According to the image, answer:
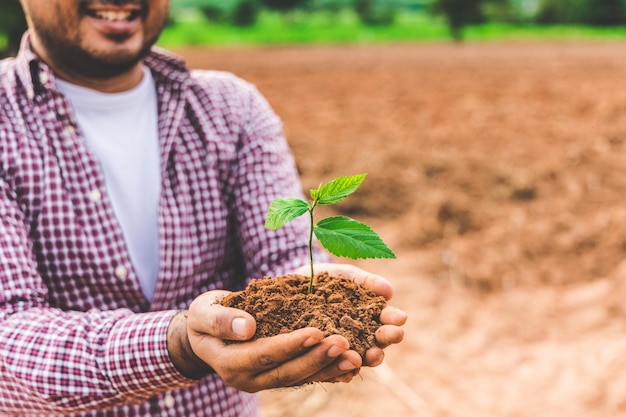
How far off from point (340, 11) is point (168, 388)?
50885mm

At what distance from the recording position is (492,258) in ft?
18.7

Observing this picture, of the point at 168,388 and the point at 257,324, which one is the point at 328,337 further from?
the point at 168,388

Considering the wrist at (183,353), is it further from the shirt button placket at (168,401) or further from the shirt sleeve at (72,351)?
the shirt button placket at (168,401)

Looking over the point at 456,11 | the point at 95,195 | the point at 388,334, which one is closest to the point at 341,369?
the point at 388,334

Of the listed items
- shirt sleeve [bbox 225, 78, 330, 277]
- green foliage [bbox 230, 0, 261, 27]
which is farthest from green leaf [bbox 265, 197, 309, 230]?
green foliage [bbox 230, 0, 261, 27]

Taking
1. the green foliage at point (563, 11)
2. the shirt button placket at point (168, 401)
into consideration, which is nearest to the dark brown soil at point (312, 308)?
the shirt button placket at point (168, 401)

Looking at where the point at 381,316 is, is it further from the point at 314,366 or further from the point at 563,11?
the point at 563,11

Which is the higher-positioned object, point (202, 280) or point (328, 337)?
point (328, 337)

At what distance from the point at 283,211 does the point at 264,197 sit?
42 cm

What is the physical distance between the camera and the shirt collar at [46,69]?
Result: 1.80 meters

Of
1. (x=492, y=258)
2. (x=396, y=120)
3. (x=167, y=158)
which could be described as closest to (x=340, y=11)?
(x=396, y=120)

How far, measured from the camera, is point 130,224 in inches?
73.3

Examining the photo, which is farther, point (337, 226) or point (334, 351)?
point (337, 226)

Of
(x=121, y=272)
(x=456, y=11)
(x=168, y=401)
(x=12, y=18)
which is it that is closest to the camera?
(x=121, y=272)
